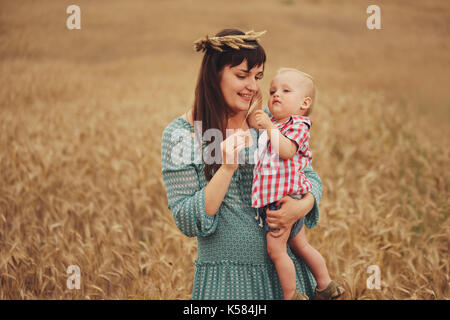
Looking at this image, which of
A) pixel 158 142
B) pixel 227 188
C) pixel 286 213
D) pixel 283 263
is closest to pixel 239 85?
pixel 227 188

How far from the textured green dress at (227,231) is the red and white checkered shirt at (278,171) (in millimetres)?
97

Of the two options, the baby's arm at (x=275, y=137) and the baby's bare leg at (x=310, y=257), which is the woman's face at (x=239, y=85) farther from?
the baby's bare leg at (x=310, y=257)

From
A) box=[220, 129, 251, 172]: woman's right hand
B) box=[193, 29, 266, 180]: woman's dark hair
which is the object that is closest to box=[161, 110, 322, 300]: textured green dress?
box=[193, 29, 266, 180]: woman's dark hair

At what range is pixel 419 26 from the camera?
15.4m

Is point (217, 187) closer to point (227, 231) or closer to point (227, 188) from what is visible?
point (227, 188)

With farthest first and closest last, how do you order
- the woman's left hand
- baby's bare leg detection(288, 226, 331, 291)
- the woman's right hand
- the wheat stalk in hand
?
baby's bare leg detection(288, 226, 331, 291), the wheat stalk in hand, the woman's left hand, the woman's right hand

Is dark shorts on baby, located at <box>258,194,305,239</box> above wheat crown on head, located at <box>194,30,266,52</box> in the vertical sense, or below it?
below

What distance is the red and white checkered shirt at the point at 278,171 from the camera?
2062 mm

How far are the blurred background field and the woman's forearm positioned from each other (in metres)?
1.67

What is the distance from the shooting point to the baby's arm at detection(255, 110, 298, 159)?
2.00 m

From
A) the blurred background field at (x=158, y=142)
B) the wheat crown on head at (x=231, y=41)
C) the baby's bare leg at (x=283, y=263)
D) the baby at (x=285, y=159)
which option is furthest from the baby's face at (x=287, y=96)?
the blurred background field at (x=158, y=142)

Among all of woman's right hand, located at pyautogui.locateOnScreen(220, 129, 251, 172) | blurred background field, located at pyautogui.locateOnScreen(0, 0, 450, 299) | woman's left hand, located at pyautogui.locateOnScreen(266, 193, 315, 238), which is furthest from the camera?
blurred background field, located at pyautogui.locateOnScreen(0, 0, 450, 299)

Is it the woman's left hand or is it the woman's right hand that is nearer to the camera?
the woman's right hand

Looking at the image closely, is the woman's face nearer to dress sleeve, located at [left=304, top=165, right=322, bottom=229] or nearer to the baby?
the baby
